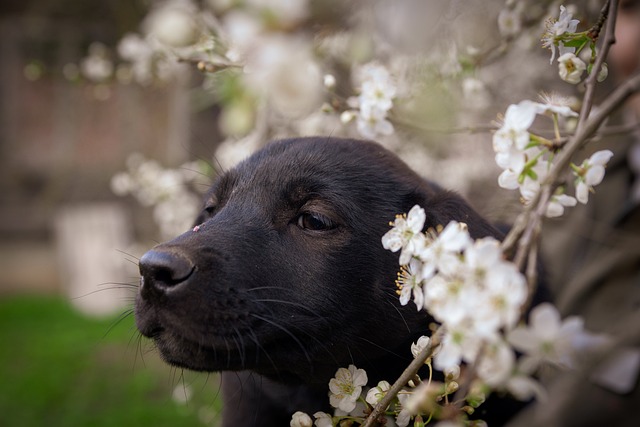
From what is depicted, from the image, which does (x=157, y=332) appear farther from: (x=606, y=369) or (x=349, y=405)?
(x=606, y=369)

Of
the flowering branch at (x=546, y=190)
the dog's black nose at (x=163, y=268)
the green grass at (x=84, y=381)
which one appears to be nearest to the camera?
the flowering branch at (x=546, y=190)

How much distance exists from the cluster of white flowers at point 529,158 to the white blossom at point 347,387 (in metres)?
0.62

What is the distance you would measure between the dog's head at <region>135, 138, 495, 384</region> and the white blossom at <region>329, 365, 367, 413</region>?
263 millimetres

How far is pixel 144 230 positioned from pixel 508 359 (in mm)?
8777

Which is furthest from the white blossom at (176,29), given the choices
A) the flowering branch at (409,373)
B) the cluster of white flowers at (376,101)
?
the flowering branch at (409,373)

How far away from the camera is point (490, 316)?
948 millimetres

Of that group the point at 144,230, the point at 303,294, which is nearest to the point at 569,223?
the point at 303,294

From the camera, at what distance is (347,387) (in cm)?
168

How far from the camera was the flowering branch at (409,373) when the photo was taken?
1.18 meters

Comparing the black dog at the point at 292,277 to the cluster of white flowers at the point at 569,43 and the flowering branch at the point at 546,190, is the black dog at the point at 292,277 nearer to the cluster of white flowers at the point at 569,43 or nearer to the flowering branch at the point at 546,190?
the cluster of white flowers at the point at 569,43

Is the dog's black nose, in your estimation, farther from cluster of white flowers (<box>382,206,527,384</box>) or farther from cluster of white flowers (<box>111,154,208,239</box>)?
cluster of white flowers (<box>111,154,208,239</box>)

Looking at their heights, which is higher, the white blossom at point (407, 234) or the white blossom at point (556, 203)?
the white blossom at point (556, 203)

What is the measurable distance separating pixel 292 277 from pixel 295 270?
0.09ft

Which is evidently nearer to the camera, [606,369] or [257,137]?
[606,369]
